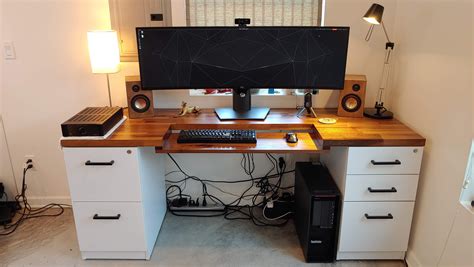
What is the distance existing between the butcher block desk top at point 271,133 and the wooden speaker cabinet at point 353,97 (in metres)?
0.05

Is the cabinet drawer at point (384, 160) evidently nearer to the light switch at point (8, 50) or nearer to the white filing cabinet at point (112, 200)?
the white filing cabinet at point (112, 200)

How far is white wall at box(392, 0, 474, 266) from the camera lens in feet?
5.15

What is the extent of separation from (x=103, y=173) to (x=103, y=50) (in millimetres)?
714

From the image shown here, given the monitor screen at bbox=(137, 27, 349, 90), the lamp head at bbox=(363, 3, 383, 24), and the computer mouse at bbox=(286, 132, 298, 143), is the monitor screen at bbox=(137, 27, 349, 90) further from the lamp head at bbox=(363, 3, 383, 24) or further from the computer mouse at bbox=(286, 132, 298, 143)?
the computer mouse at bbox=(286, 132, 298, 143)

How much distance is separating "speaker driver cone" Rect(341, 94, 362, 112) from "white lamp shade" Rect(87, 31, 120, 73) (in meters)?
1.38

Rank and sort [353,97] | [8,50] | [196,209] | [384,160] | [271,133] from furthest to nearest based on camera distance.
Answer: [196,209]
[8,50]
[353,97]
[271,133]
[384,160]

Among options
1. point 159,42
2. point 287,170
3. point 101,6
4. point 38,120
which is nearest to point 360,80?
point 287,170

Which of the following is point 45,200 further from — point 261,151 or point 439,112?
point 439,112

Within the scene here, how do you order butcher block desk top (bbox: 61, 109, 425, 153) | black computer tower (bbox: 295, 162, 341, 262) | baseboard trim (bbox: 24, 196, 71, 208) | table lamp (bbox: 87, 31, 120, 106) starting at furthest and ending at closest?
baseboard trim (bbox: 24, 196, 71, 208), table lamp (bbox: 87, 31, 120, 106), black computer tower (bbox: 295, 162, 341, 262), butcher block desk top (bbox: 61, 109, 425, 153)

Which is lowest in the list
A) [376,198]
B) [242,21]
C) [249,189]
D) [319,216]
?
[249,189]

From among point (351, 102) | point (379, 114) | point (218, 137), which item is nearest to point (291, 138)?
point (218, 137)

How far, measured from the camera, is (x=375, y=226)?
200 cm

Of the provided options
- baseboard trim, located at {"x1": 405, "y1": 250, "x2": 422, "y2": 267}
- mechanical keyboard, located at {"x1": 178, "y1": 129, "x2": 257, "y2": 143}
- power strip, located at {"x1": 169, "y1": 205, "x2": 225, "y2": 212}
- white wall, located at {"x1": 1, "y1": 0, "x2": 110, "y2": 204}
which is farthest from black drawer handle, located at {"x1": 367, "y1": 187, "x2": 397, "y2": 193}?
white wall, located at {"x1": 1, "y1": 0, "x2": 110, "y2": 204}

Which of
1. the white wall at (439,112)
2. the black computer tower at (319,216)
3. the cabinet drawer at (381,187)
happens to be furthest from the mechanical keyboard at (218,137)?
the white wall at (439,112)
